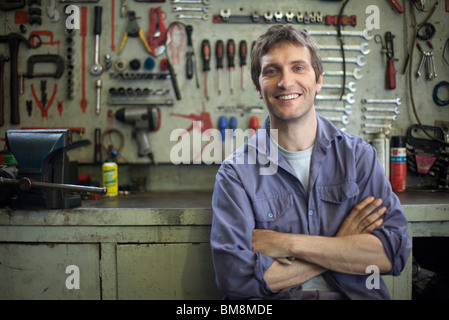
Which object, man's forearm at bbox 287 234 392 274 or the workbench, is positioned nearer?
man's forearm at bbox 287 234 392 274

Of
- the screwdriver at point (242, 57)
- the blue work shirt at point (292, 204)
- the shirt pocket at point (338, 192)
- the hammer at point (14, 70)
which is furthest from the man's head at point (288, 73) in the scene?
the hammer at point (14, 70)

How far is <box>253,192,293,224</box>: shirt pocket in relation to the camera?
139 centimetres

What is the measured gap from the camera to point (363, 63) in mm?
2439

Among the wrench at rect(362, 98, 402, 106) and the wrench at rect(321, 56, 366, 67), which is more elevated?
the wrench at rect(321, 56, 366, 67)

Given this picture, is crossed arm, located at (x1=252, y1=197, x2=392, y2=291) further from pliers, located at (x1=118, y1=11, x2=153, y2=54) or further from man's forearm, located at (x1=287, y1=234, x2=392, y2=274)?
pliers, located at (x1=118, y1=11, x2=153, y2=54)

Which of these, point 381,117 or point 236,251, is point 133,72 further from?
point 381,117

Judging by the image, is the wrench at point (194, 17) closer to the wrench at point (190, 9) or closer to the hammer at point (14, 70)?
the wrench at point (190, 9)

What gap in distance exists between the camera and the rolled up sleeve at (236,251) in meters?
1.24

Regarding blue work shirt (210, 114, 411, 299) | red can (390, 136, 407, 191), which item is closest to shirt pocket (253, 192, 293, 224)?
blue work shirt (210, 114, 411, 299)

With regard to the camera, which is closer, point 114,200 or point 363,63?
point 114,200

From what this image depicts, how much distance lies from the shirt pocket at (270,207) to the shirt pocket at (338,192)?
127mm

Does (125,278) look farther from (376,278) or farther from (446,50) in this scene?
(446,50)
